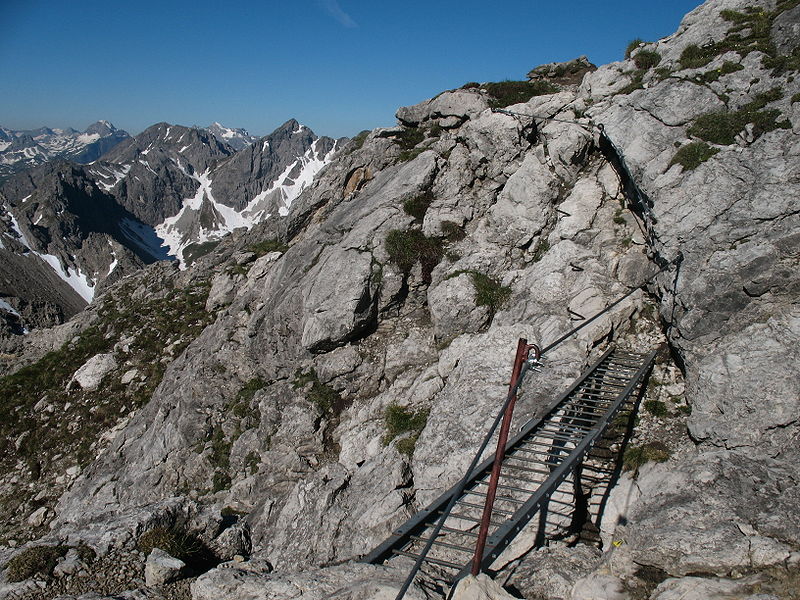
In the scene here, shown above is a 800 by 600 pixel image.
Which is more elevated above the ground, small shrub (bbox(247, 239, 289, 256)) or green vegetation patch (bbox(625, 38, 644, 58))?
green vegetation patch (bbox(625, 38, 644, 58))

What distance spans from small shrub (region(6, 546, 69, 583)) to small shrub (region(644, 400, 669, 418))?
15.4 metres

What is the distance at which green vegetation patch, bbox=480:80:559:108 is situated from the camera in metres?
27.5

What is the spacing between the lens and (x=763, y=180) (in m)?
13.9

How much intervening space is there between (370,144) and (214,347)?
16.7 m

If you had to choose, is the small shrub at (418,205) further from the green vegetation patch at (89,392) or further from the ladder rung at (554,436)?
the green vegetation patch at (89,392)

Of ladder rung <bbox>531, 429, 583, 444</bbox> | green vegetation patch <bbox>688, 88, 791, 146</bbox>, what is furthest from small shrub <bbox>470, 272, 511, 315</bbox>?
green vegetation patch <bbox>688, 88, 791, 146</bbox>

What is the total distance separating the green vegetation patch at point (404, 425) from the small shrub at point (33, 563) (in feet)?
30.3

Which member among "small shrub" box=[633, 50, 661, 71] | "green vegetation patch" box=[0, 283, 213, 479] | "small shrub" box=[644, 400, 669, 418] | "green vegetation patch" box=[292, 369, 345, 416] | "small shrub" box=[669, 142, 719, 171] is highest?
"small shrub" box=[633, 50, 661, 71]

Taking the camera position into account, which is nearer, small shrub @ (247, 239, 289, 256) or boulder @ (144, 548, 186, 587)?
boulder @ (144, 548, 186, 587)

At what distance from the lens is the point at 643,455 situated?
12133 millimetres

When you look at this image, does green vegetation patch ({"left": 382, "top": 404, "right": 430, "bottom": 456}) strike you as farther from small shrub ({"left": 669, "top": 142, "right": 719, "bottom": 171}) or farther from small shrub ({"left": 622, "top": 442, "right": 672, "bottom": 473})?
small shrub ({"left": 669, "top": 142, "right": 719, "bottom": 171})

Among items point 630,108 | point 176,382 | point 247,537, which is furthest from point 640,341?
point 176,382

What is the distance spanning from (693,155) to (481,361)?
34.3 feet

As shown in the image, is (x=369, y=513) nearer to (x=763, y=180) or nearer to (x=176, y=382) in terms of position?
(x=176, y=382)
